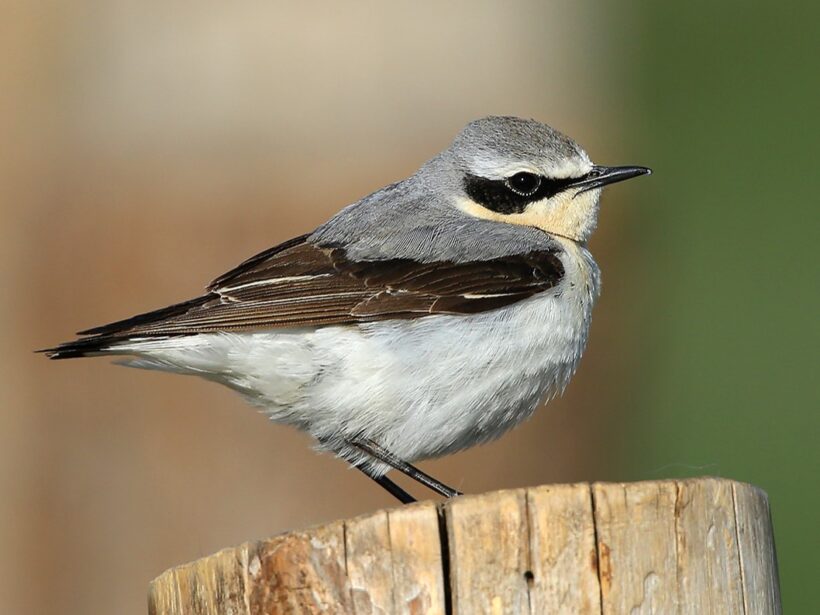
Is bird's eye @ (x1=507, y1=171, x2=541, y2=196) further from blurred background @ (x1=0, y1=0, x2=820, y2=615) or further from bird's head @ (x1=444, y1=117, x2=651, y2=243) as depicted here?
blurred background @ (x1=0, y1=0, x2=820, y2=615)

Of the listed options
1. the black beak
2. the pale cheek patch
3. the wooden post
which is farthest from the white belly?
the wooden post

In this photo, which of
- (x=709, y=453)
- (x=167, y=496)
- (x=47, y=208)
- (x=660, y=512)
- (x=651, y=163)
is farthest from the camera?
(x=651, y=163)

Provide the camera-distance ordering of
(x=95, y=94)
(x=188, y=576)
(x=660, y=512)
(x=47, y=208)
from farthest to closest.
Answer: (x=95, y=94)
(x=47, y=208)
(x=188, y=576)
(x=660, y=512)

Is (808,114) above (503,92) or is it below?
above

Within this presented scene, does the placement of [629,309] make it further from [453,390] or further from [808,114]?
[453,390]

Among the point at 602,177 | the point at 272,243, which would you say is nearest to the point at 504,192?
the point at 602,177

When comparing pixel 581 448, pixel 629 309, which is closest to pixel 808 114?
pixel 629 309

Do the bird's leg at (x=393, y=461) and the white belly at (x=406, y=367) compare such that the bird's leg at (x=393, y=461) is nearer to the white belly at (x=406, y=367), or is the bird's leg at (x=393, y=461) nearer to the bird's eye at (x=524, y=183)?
the white belly at (x=406, y=367)

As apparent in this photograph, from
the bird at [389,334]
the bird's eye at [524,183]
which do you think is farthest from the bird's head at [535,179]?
the bird at [389,334]
